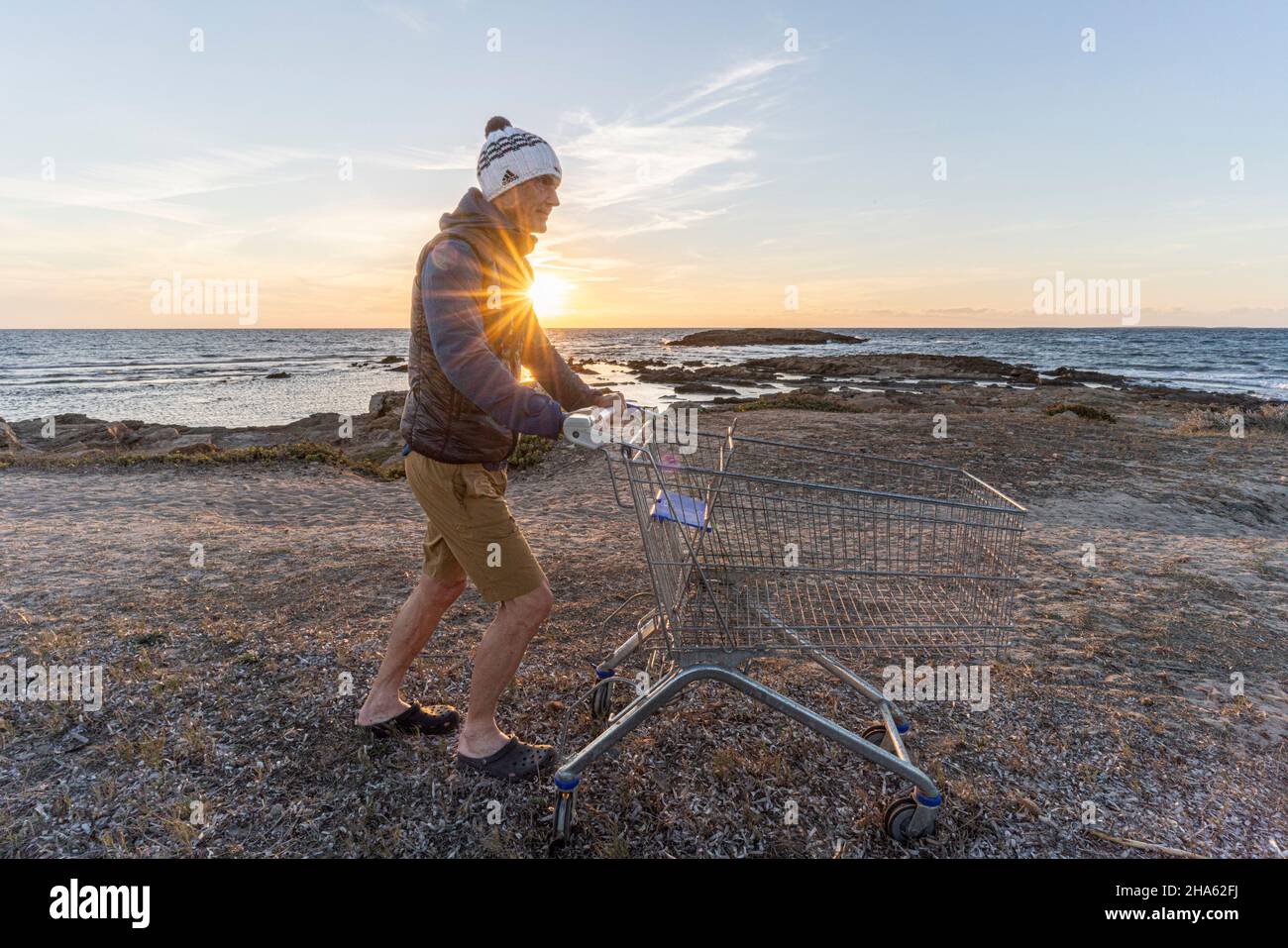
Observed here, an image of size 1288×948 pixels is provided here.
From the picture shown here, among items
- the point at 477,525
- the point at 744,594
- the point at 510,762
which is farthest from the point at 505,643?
the point at 744,594

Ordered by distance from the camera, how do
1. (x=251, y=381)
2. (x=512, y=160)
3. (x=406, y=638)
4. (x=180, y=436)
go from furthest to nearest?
(x=251, y=381) → (x=180, y=436) → (x=406, y=638) → (x=512, y=160)

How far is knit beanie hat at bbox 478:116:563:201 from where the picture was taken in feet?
8.82

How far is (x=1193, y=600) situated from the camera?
5.41 metres

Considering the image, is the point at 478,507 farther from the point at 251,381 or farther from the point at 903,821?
the point at 251,381

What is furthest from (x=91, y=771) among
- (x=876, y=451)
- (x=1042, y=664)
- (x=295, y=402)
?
(x=295, y=402)

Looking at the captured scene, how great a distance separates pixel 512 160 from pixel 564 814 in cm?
261

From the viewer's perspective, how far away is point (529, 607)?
9.30ft

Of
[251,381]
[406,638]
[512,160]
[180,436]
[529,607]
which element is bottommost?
[406,638]

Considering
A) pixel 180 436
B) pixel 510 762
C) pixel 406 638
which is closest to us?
pixel 510 762

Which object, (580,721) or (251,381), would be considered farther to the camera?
(251,381)

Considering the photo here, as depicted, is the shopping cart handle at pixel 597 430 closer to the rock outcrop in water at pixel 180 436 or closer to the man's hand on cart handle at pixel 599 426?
the man's hand on cart handle at pixel 599 426

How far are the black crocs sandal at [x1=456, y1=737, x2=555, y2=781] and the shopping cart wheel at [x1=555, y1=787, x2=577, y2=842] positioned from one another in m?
0.35

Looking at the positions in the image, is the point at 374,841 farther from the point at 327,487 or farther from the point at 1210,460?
the point at 1210,460

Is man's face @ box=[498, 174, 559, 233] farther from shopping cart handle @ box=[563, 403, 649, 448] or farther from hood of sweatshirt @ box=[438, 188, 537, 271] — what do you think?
shopping cart handle @ box=[563, 403, 649, 448]
